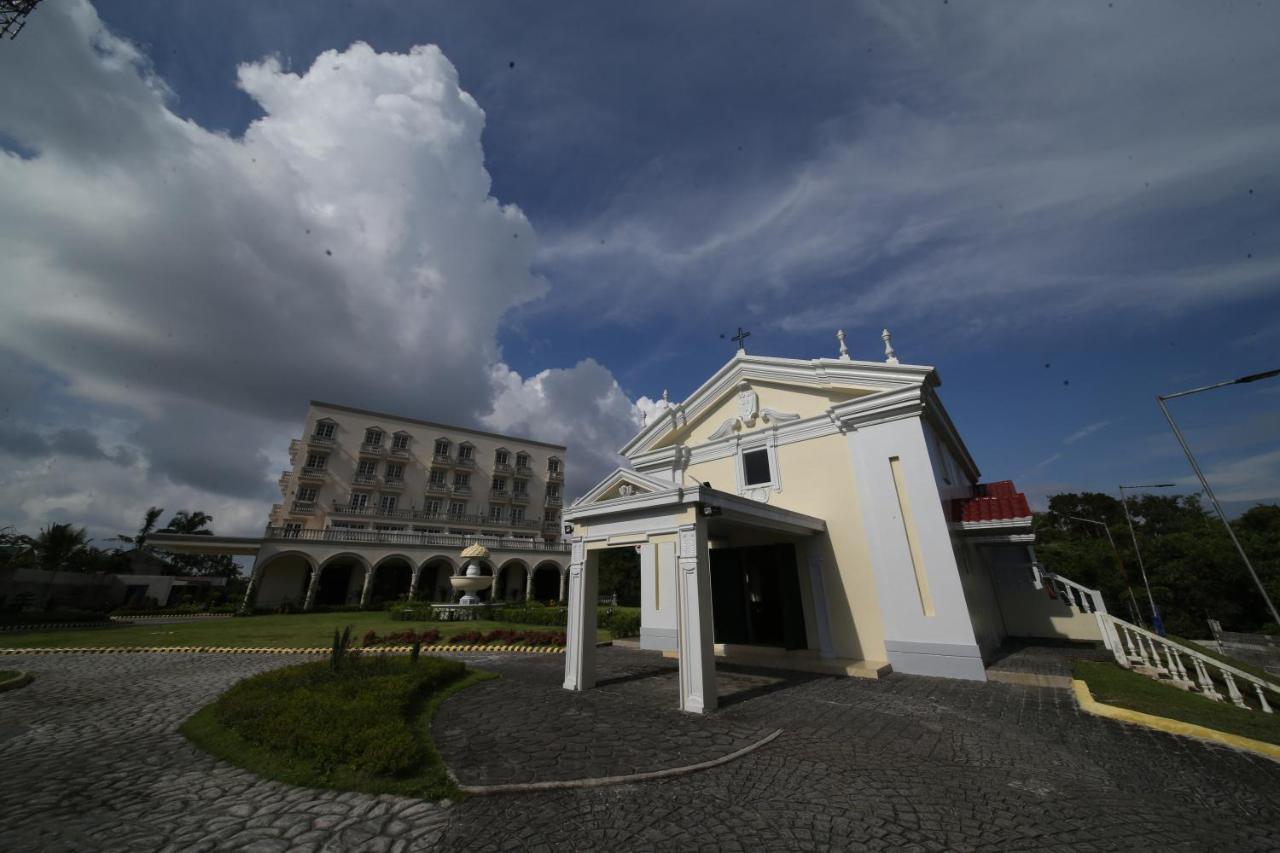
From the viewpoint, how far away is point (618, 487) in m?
9.98

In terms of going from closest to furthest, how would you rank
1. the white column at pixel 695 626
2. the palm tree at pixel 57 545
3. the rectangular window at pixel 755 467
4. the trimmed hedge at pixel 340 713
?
the trimmed hedge at pixel 340 713 → the white column at pixel 695 626 → the rectangular window at pixel 755 467 → the palm tree at pixel 57 545

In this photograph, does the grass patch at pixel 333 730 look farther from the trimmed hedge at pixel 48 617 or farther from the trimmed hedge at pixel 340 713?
the trimmed hedge at pixel 48 617

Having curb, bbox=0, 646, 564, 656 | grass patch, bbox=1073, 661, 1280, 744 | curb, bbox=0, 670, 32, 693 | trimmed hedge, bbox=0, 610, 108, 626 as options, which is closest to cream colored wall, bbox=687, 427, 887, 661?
grass patch, bbox=1073, 661, 1280, 744

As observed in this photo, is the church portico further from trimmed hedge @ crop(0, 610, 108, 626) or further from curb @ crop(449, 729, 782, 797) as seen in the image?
trimmed hedge @ crop(0, 610, 108, 626)

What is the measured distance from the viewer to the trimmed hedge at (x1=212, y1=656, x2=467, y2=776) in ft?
16.2

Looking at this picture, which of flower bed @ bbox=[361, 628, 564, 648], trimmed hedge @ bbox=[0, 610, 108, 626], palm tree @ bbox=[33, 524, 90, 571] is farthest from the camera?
palm tree @ bbox=[33, 524, 90, 571]

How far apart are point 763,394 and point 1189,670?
12.6m

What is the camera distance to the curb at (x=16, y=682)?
27.5 feet

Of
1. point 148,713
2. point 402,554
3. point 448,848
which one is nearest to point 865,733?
point 448,848

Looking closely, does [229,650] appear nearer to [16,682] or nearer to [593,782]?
[16,682]

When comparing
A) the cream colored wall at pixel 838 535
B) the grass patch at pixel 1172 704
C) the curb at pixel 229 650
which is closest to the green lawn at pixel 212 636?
the curb at pixel 229 650

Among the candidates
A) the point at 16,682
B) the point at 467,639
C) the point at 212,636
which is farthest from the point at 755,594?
the point at 212,636

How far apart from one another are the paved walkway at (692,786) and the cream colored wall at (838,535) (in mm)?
3099

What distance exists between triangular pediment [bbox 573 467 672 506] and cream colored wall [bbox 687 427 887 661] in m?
5.00
